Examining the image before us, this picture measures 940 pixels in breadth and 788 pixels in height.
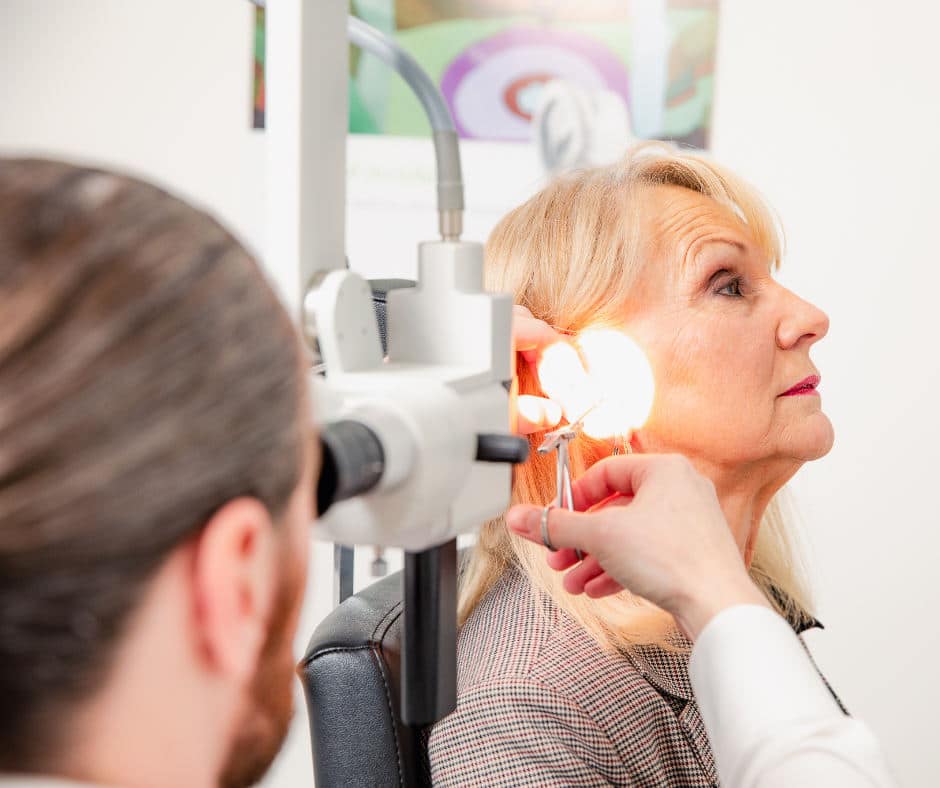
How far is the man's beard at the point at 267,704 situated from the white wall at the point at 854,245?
184cm

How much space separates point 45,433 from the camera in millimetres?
373

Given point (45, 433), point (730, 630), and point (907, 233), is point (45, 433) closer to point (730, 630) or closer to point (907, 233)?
point (730, 630)

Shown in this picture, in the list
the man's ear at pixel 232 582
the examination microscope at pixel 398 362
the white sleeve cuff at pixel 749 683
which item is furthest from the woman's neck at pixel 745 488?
the man's ear at pixel 232 582

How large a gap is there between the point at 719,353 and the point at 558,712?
1.55 feet

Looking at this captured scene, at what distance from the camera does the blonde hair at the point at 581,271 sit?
117 centimetres

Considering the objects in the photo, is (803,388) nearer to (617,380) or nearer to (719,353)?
(719,353)

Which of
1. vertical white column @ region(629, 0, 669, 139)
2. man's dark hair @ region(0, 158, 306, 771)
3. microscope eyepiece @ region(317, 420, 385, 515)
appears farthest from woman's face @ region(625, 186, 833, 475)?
vertical white column @ region(629, 0, 669, 139)

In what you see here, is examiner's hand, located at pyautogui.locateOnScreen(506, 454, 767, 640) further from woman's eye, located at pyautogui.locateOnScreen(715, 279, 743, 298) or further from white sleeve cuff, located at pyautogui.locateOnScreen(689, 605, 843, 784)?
woman's eye, located at pyautogui.locateOnScreen(715, 279, 743, 298)

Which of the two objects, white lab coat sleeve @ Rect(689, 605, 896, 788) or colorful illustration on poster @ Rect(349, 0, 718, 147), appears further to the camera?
colorful illustration on poster @ Rect(349, 0, 718, 147)

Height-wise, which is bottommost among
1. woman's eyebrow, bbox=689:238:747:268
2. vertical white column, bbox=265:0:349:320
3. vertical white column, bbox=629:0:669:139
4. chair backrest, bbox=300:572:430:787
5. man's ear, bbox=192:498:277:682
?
chair backrest, bbox=300:572:430:787

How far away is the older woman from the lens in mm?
1057

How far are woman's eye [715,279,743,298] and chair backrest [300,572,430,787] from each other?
575 mm

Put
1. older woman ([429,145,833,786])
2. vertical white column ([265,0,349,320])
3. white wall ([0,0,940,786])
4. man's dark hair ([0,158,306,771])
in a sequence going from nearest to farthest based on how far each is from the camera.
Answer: man's dark hair ([0,158,306,771]) → vertical white column ([265,0,349,320]) → older woman ([429,145,833,786]) → white wall ([0,0,940,786])

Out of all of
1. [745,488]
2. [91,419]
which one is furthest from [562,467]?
[91,419]
